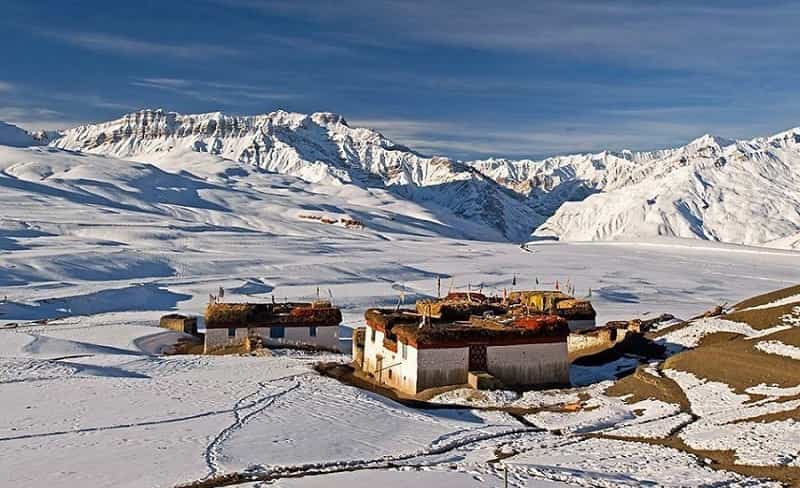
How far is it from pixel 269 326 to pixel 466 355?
487 inches

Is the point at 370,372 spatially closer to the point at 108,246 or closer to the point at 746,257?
the point at 108,246

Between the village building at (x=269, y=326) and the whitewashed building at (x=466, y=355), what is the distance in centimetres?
774

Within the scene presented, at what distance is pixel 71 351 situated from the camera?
117 feet

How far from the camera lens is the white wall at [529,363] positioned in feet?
101

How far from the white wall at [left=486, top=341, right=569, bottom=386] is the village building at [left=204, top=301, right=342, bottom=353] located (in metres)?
11.5

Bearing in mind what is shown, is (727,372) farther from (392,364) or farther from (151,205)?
(151,205)

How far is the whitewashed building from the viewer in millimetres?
30141

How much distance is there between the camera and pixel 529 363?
31375mm

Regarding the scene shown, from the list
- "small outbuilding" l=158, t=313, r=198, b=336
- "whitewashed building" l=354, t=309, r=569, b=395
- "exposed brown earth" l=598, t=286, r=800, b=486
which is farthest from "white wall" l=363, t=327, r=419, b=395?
"small outbuilding" l=158, t=313, r=198, b=336

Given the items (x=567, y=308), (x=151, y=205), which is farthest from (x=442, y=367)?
(x=151, y=205)

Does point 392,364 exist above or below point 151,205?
below

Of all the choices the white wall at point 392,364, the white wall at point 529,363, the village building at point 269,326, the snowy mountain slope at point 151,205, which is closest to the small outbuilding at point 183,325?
the village building at point 269,326

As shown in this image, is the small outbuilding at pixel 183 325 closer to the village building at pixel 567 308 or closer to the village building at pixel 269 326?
the village building at pixel 269 326

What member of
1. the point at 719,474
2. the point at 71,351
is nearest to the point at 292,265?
the point at 71,351
